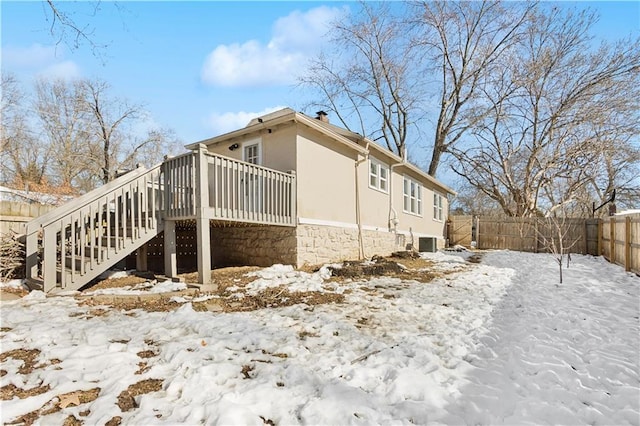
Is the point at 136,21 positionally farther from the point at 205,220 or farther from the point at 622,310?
the point at 622,310

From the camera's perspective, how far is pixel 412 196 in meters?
14.3

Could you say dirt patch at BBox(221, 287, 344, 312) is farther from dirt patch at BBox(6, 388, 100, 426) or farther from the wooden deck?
dirt patch at BBox(6, 388, 100, 426)

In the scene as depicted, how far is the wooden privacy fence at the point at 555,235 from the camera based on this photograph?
830cm

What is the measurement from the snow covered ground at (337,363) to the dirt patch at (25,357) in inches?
1.6

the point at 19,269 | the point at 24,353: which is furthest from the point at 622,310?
the point at 19,269

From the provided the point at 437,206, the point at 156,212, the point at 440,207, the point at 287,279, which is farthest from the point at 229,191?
the point at 440,207

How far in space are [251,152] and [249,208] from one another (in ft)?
9.47

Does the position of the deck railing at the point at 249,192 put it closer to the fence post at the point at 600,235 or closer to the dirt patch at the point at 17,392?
the dirt patch at the point at 17,392

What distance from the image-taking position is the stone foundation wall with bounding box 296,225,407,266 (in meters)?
8.03

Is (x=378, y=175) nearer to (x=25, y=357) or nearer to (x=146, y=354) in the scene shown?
(x=146, y=354)

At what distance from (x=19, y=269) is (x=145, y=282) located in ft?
7.19

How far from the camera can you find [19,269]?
234 inches

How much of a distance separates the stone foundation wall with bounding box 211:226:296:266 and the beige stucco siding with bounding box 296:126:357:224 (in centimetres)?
77

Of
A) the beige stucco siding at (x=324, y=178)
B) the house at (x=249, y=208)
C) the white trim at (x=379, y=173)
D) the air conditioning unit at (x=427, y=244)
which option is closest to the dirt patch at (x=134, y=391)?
the house at (x=249, y=208)
